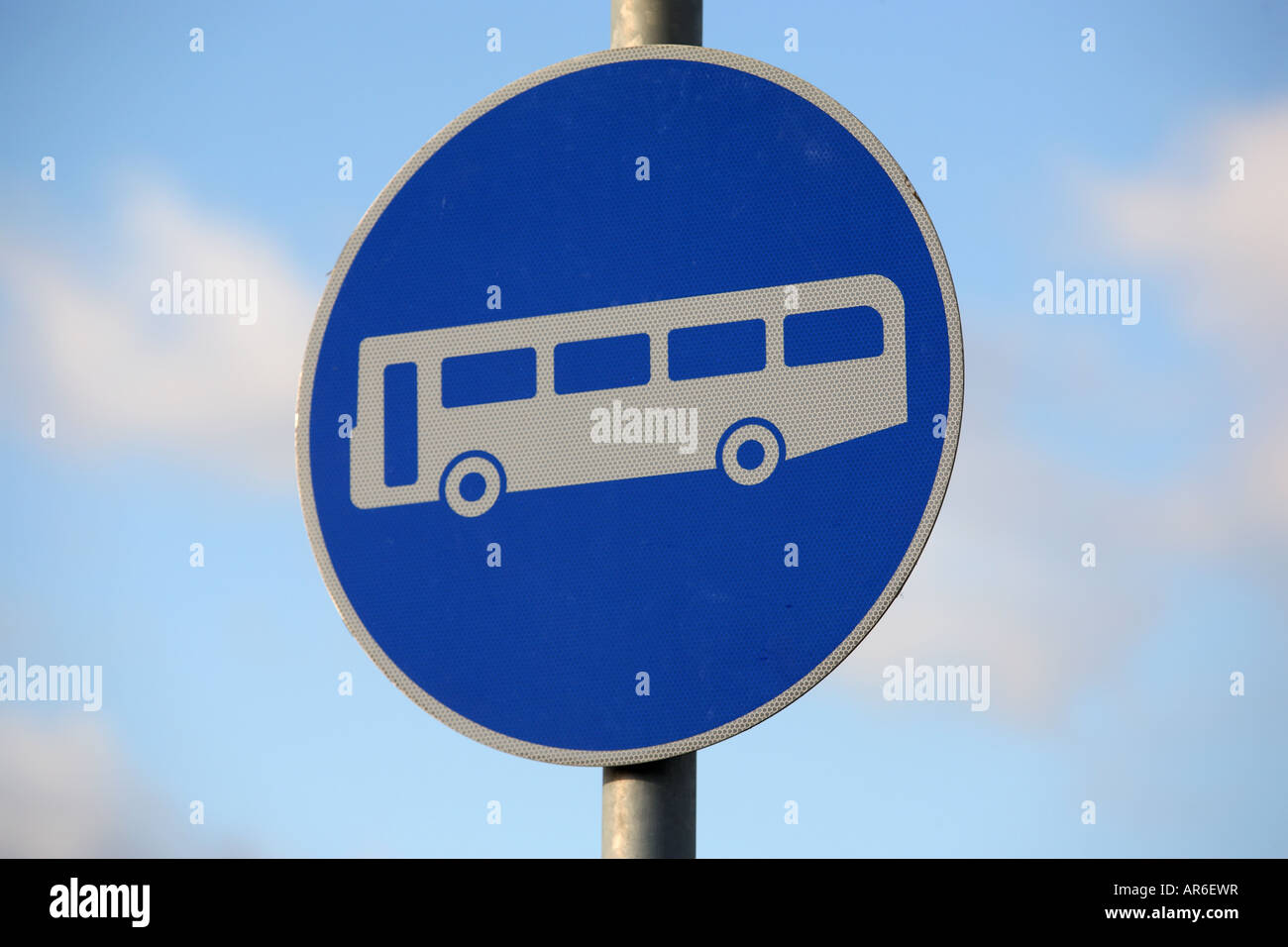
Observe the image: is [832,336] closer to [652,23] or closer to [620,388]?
[620,388]

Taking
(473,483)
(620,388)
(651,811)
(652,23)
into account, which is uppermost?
(652,23)

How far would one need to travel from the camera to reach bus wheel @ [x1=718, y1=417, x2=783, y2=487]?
177 centimetres

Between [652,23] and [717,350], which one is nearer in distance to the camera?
[717,350]

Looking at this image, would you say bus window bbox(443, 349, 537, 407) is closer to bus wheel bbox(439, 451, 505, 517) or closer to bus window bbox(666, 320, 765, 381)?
bus wheel bbox(439, 451, 505, 517)

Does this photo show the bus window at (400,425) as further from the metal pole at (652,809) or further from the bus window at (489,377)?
the metal pole at (652,809)

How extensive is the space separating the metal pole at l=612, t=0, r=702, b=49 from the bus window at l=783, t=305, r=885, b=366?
1.58ft

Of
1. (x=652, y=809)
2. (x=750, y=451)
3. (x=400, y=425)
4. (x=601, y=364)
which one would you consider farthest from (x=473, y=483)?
(x=652, y=809)

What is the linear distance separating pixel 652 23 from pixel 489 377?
1.87 feet

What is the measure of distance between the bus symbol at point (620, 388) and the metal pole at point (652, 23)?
1.39ft

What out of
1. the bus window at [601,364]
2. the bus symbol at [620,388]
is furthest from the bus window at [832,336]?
the bus window at [601,364]

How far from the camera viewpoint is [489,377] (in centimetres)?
190

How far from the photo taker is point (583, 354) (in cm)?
186
